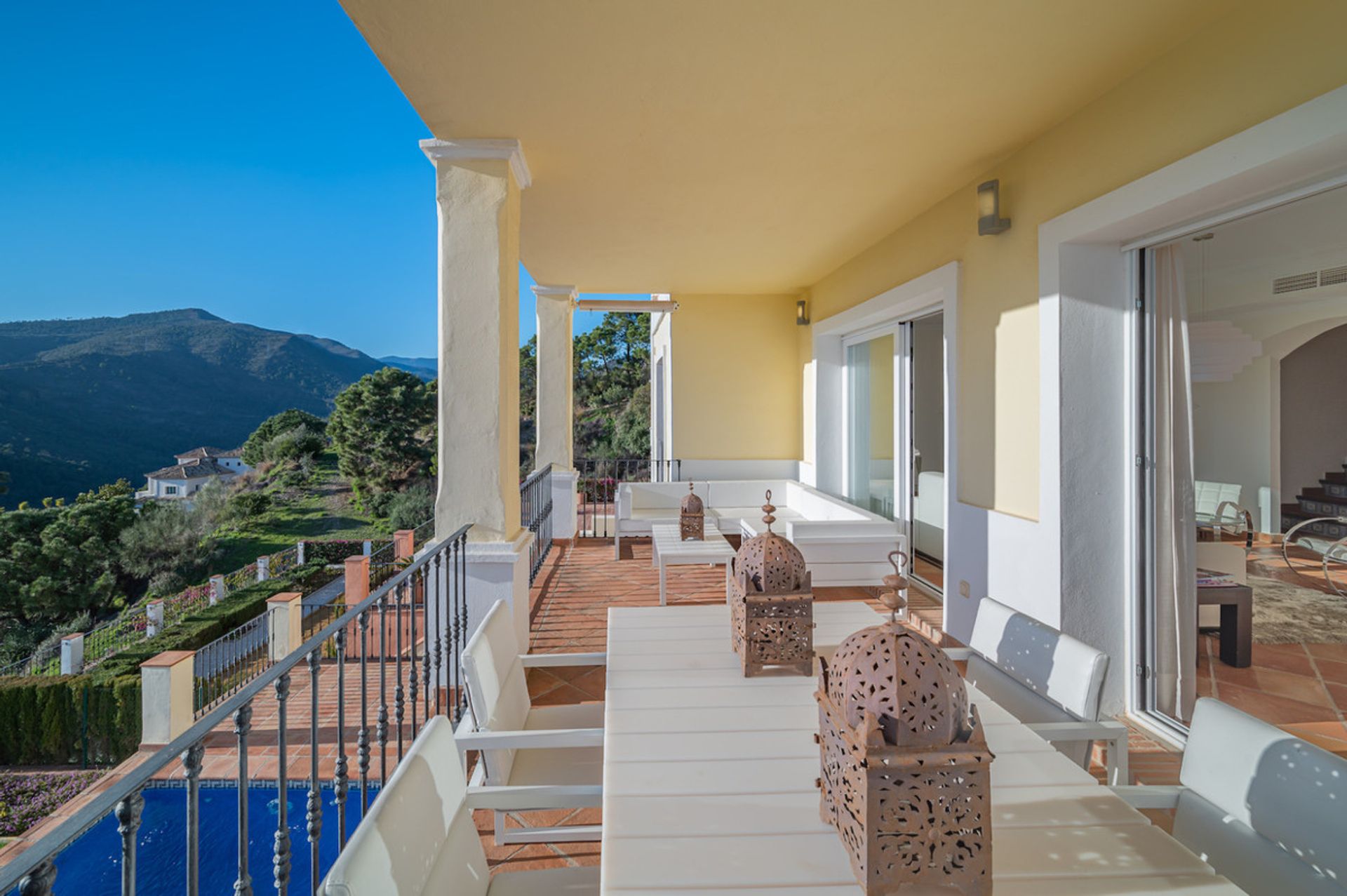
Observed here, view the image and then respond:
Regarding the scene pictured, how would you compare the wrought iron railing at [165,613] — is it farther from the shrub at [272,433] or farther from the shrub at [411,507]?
the shrub at [272,433]

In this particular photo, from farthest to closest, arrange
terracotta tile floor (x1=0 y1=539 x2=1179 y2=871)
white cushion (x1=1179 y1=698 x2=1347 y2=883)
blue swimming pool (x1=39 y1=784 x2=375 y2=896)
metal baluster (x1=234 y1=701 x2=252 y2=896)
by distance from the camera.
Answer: blue swimming pool (x1=39 y1=784 x2=375 y2=896), terracotta tile floor (x1=0 y1=539 x2=1179 y2=871), metal baluster (x1=234 y1=701 x2=252 y2=896), white cushion (x1=1179 y1=698 x2=1347 y2=883)

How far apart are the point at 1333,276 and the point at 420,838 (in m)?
3.16

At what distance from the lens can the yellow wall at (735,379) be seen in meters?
7.74

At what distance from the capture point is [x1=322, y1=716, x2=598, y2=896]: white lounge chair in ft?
2.76

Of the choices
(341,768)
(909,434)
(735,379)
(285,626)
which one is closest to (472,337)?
(341,768)

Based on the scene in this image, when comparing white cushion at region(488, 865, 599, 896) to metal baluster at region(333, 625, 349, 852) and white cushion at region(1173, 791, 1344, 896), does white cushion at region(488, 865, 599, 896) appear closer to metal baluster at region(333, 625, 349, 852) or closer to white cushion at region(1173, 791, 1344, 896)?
metal baluster at region(333, 625, 349, 852)

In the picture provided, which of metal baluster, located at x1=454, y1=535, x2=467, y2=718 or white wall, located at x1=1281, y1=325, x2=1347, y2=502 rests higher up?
white wall, located at x1=1281, y1=325, x2=1347, y2=502

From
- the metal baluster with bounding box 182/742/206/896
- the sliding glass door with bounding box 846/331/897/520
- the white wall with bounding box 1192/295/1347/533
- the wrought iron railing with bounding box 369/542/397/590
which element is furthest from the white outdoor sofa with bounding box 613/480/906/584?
the wrought iron railing with bounding box 369/542/397/590

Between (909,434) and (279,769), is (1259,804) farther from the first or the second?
(909,434)

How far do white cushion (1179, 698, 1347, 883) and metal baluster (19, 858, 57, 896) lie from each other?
1.69 m

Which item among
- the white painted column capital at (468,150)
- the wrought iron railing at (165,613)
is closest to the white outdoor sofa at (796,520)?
the white painted column capital at (468,150)

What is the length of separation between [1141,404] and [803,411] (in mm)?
4674

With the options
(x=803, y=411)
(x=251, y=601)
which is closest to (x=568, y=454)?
(x=803, y=411)

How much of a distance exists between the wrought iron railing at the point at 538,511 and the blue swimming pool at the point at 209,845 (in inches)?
79.8
